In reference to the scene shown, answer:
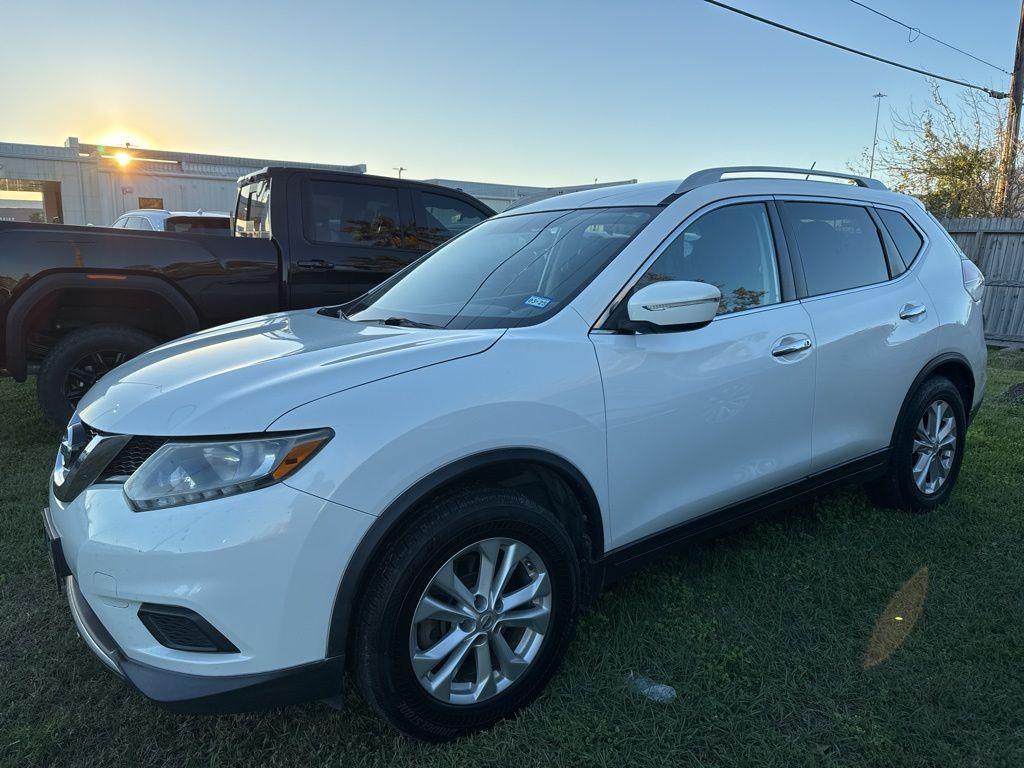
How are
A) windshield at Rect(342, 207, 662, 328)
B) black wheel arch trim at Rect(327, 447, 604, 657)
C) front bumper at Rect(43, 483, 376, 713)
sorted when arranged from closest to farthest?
front bumper at Rect(43, 483, 376, 713) < black wheel arch trim at Rect(327, 447, 604, 657) < windshield at Rect(342, 207, 662, 328)

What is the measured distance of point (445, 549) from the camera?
6.71 feet

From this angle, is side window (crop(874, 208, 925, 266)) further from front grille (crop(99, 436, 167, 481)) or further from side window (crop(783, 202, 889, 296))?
front grille (crop(99, 436, 167, 481))

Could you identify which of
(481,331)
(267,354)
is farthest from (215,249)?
(481,331)

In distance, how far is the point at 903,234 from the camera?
12.5 feet

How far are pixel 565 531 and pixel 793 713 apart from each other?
982mm

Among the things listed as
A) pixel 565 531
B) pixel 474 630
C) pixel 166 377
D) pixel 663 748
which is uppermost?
pixel 166 377

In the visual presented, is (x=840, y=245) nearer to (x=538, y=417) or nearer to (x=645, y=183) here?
(x=645, y=183)

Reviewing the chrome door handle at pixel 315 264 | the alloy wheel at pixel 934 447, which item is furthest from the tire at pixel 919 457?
the chrome door handle at pixel 315 264

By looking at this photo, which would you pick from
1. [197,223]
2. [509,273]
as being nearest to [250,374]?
[509,273]

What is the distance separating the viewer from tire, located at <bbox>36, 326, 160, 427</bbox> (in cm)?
488

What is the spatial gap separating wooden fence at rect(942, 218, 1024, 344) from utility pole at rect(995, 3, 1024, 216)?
102 inches

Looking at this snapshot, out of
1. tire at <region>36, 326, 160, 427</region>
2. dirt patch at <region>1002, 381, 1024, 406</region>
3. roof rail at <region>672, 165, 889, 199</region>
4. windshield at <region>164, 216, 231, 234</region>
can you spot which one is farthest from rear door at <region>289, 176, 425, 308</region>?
windshield at <region>164, 216, 231, 234</region>

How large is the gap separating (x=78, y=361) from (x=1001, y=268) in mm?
13780

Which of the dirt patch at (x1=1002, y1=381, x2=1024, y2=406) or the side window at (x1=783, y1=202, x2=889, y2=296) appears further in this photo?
the dirt patch at (x1=1002, y1=381, x2=1024, y2=406)
